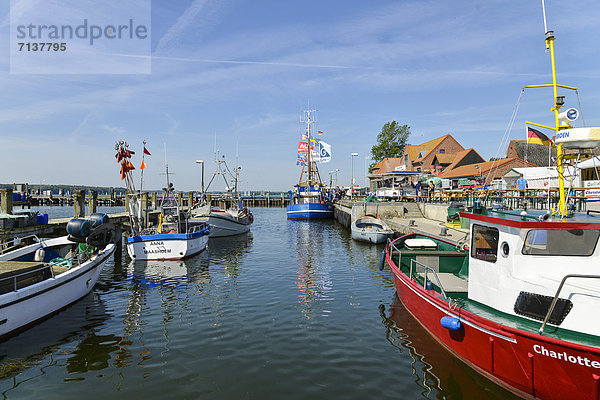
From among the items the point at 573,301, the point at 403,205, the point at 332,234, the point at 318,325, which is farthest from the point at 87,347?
the point at 403,205

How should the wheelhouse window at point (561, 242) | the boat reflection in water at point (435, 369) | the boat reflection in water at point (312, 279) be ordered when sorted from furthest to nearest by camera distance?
1. the boat reflection in water at point (312, 279)
2. the boat reflection in water at point (435, 369)
3. the wheelhouse window at point (561, 242)

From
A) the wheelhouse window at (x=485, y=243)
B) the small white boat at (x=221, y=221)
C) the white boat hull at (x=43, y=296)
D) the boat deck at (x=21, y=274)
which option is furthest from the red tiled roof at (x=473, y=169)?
the boat deck at (x=21, y=274)

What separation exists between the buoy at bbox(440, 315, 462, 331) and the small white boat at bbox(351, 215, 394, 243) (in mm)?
17954

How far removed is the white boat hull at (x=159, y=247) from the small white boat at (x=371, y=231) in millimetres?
12418

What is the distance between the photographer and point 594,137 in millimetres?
7031

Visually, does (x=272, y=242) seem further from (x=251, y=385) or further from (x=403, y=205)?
(x=251, y=385)

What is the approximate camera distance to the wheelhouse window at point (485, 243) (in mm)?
7430

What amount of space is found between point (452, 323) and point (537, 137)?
15.9 feet

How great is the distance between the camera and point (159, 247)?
1927 centimetres

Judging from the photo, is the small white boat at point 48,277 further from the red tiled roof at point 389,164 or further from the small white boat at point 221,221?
the red tiled roof at point 389,164

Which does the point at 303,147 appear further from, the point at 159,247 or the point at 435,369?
the point at 435,369

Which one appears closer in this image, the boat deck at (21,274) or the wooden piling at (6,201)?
the boat deck at (21,274)

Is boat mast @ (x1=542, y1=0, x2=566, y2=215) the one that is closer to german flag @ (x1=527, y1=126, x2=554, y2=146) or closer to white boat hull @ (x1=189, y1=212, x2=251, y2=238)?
german flag @ (x1=527, y1=126, x2=554, y2=146)

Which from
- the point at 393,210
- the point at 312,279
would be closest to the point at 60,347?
the point at 312,279
